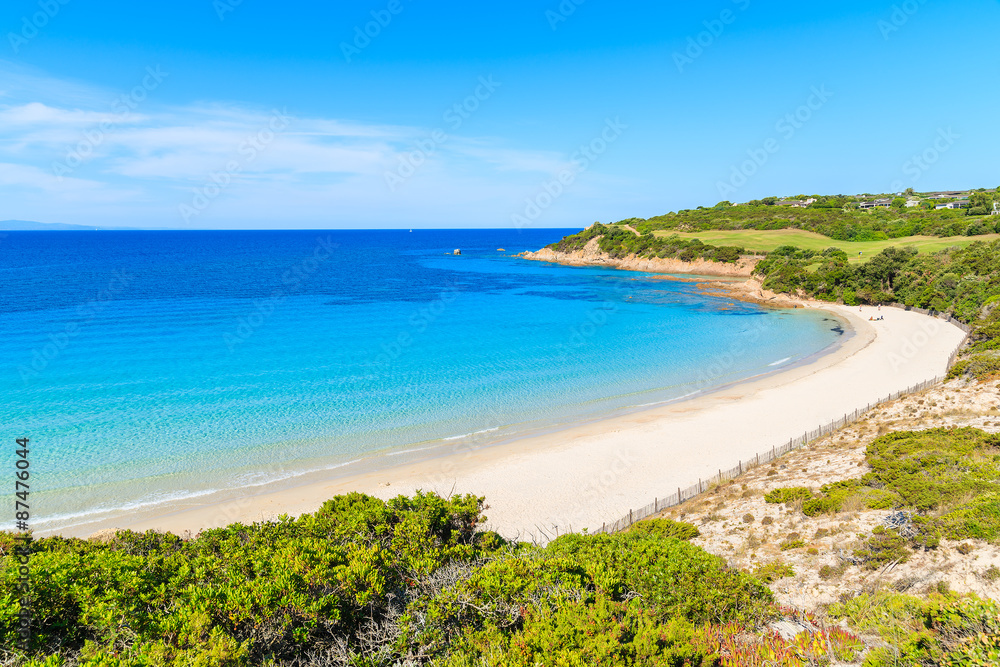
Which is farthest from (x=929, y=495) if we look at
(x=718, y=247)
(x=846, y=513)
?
(x=718, y=247)

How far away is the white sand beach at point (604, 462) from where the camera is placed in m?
17.8

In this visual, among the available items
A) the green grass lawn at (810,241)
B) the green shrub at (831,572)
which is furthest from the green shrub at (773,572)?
the green grass lawn at (810,241)

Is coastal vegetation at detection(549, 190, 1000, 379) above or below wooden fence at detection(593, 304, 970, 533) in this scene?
above

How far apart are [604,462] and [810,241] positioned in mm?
88278

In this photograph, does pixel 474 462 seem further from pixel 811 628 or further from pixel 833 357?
pixel 833 357

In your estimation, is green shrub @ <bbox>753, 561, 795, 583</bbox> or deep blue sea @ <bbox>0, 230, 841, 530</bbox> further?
deep blue sea @ <bbox>0, 230, 841, 530</bbox>

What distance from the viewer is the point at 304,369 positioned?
33.7 metres

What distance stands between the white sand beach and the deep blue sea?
1744mm

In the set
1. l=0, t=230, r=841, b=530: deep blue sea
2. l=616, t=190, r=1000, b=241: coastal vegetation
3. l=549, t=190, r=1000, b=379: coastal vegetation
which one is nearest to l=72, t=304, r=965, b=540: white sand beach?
l=0, t=230, r=841, b=530: deep blue sea

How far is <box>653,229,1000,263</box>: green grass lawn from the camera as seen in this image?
6962 centimetres

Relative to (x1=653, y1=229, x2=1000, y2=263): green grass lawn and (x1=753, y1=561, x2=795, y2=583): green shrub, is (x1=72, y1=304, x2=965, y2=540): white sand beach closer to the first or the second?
(x1=753, y1=561, x2=795, y2=583): green shrub

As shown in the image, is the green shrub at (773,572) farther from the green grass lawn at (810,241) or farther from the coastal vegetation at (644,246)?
the coastal vegetation at (644,246)

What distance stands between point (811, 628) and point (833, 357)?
36168 millimetres

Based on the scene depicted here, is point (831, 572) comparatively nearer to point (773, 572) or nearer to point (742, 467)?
point (773, 572)
